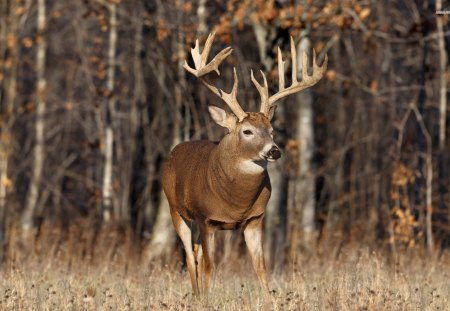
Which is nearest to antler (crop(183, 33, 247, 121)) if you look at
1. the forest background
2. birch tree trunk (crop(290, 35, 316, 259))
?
the forest background

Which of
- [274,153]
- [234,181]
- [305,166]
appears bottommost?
[305,166]

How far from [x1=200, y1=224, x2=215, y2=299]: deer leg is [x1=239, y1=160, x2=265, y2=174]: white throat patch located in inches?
23.0

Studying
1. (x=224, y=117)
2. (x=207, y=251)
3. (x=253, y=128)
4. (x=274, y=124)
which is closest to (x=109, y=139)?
(x=274, y=124)

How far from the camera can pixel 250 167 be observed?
8.34 m

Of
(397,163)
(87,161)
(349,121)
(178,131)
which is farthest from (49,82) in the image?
(397,163)

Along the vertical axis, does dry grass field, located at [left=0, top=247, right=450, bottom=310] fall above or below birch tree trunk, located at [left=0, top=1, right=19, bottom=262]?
below

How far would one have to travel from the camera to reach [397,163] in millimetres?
13398

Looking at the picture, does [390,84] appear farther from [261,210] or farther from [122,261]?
[261,210]

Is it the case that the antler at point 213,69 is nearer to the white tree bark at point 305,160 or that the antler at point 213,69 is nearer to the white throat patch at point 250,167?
the white throat patch at point 250,167

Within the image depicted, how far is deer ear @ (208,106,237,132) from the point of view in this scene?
8688mm

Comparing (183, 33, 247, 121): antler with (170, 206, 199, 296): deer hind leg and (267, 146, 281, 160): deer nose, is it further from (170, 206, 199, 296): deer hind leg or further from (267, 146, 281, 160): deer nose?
(170, 206, 199, 296): deer hind leg

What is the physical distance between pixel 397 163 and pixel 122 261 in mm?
3930

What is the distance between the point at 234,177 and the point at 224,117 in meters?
0.63

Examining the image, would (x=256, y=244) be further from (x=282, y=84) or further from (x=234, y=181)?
(x=282, y=84)
